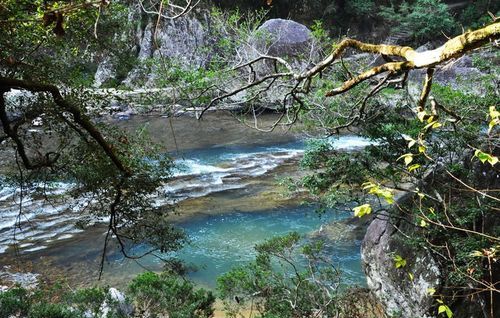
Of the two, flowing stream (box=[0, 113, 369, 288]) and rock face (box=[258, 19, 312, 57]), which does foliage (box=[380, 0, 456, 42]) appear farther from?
flowing stream (box=[0, 113, 369, 288])

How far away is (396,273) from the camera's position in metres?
5.89

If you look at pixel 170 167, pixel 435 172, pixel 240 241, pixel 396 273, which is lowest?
pixel 240 241

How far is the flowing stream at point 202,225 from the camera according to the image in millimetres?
8141

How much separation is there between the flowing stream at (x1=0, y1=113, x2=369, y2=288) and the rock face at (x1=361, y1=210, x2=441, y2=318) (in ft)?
4.21

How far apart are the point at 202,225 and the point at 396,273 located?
16.2 ft

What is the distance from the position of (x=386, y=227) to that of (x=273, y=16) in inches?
837

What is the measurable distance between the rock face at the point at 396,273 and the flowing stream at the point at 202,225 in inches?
50.5

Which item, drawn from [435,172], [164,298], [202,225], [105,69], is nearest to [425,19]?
[202,225]

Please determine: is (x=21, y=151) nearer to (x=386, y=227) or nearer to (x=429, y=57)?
(x=429, y=57)

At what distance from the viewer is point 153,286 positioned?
508 cm

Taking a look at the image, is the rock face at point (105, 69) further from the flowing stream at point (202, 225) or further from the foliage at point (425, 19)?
the foliage at point (425, 19)

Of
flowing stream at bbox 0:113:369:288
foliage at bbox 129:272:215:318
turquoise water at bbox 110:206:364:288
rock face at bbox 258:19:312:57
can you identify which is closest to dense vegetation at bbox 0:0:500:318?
foliage at bbox 129:272:215:318

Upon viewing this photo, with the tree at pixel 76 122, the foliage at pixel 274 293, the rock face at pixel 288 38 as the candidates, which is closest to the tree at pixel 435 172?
the foliage at pixel 274 293

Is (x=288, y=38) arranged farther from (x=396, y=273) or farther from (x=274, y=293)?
(x=274, y=293)
